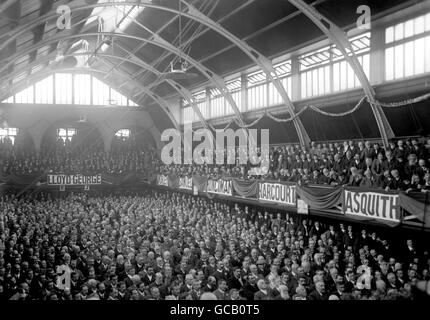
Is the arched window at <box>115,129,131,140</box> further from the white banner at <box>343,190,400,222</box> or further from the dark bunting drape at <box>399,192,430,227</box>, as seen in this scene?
the dark bunting drape at <box>399,192,430,227</box>

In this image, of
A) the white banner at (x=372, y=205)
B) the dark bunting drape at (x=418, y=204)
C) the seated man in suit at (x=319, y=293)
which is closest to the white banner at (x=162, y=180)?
the white banner at (x=372, y=205)

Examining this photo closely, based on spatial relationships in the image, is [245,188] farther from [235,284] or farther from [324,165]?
[235,284]

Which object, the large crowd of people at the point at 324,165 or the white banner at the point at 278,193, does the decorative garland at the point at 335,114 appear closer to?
the large crowd of people at the point at 324,165

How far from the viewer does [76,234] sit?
17.4 meters

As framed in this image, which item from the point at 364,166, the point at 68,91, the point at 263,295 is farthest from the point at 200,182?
the point at 68,91

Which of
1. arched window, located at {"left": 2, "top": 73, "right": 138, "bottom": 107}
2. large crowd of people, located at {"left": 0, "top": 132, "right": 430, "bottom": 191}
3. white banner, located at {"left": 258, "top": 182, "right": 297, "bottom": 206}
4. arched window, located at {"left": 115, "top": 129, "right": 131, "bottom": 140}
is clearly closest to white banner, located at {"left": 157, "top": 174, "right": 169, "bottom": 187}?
large crowd of people, located at {"left": 0, "top": 132, "right": 430, "bottom": 191}

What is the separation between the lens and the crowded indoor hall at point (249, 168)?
456 inches

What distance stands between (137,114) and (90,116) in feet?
16.5

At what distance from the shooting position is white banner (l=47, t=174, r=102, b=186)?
3600 cm

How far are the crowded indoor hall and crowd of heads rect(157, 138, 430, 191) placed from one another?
7 cm

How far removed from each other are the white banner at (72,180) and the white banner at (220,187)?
51.5 feet

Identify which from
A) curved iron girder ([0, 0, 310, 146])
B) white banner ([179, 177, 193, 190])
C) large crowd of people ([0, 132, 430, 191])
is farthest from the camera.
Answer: white banner ([179, 177, 193, 190])

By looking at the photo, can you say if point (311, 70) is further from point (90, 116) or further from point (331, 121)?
point (90, 116)
